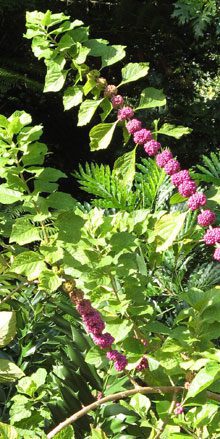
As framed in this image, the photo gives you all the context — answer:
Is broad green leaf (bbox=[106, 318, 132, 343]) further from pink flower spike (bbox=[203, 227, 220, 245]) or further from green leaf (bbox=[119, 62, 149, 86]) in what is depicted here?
green leaf (bbox=[119, 62, 149, 86])

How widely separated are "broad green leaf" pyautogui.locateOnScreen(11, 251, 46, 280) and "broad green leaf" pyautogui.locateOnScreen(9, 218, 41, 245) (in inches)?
0.7

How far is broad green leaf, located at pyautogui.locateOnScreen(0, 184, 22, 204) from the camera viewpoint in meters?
0.78

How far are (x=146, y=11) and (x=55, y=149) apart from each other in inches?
30.9

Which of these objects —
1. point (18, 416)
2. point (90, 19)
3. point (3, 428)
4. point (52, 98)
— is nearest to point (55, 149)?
point (52, 98)

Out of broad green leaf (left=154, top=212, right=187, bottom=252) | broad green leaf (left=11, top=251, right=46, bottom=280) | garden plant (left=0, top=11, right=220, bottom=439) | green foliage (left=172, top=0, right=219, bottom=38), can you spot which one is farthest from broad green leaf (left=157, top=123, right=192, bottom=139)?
green foliage (left=172, top=0, right=219, bottom=38)

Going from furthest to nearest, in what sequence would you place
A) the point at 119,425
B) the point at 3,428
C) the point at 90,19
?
the point at 90,19 → the point at 119,425 → the point at 3,428

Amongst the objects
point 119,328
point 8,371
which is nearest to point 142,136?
point 119,328

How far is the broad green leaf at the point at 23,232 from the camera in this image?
2.57 feet

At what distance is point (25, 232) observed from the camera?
79 centimetres

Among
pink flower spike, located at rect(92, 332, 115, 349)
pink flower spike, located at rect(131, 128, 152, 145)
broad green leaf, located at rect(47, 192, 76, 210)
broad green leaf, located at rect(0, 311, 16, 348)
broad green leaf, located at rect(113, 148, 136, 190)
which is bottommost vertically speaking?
broad green leaf, located at rect(0, 311, 16, 348)

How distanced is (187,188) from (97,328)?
189mm

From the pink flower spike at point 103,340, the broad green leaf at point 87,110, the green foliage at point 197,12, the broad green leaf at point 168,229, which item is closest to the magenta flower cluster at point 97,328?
the pink flower spike at point 103,340

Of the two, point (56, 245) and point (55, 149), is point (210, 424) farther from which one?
point (55, 149)

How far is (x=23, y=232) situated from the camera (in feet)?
2.60
